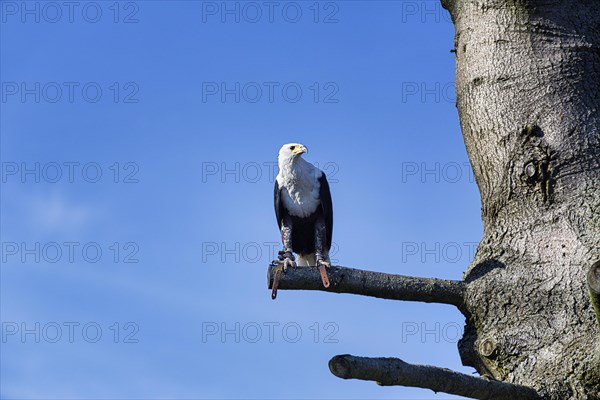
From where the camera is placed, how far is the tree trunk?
4488 millimetres

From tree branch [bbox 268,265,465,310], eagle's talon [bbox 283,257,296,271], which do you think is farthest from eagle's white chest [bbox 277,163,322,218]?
tree branch [bbox 268,265,465,310]

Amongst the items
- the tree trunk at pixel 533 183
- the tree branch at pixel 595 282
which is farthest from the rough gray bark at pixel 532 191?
the tree branch at pixel 595 282

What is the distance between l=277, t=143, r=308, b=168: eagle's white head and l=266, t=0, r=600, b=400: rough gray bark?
1.83 meters

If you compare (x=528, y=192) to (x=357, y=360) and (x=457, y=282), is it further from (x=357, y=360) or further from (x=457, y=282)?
(x=357, y=360)

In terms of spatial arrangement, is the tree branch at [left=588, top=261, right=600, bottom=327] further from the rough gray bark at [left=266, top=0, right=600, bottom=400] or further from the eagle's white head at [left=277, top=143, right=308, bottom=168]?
the eagle's white head at [left=277, top=143, right=308, bottom=168]

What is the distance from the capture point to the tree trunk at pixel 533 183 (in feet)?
14.7

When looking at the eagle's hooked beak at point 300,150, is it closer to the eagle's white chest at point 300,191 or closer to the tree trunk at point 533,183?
the eagle's white chest at point 300,191

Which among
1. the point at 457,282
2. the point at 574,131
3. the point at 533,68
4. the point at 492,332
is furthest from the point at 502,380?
the point at 533,68

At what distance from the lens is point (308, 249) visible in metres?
7.32

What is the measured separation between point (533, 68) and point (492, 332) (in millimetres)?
1573

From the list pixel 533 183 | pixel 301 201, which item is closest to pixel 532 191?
pixel 533 183

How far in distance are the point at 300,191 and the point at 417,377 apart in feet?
10.3

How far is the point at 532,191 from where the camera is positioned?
16.1 ft

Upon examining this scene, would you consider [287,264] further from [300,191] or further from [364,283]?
[300,191]
